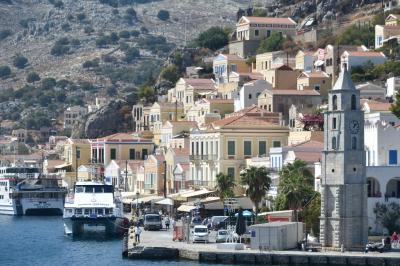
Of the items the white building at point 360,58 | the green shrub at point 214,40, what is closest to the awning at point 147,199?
the white building at point 360,58

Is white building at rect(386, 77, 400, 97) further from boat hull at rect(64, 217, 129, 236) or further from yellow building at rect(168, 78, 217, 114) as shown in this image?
boat hull at rect(64, 217, 129, 236)

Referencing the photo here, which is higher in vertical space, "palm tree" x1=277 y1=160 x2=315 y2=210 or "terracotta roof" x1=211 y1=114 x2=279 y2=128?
"terracotta roof" x1=211 y1=114 x2=279 y2=128

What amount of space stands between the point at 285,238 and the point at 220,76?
257ft

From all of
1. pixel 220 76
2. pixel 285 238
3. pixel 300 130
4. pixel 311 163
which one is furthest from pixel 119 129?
pixel 285 238

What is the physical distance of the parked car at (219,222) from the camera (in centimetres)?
10119

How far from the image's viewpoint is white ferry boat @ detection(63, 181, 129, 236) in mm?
109312

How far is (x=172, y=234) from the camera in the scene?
9969 centimetres

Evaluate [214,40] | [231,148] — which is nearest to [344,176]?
[231,148]

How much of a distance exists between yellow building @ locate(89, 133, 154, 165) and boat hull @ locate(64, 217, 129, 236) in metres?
44.9

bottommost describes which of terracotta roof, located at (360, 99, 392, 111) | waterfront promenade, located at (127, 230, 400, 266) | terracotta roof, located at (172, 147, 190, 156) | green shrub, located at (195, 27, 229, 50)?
→ waterfront promenade, located at (127, 230, 400, 266)

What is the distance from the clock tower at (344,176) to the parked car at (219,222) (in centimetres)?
1809

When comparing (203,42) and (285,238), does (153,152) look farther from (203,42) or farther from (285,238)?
(285,238)

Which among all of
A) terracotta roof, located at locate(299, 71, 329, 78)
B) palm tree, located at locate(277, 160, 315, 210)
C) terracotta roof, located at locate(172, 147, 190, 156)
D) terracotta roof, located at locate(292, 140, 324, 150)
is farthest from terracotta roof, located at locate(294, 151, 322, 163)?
terracotta roof, located at locate(299, 71, 329, 78)

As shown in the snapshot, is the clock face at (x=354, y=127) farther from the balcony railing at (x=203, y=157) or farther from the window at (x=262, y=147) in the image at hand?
the balcony railing at (x=203, y=157)
